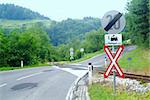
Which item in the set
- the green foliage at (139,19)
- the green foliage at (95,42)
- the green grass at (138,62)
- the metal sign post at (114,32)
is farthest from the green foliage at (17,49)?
the green foliage at (95,42)

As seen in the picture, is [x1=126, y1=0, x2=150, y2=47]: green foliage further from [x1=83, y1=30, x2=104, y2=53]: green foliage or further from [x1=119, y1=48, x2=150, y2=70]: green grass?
[x1=83, y1=30, x2=104, y2=53]: green foliage

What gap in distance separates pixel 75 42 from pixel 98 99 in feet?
525

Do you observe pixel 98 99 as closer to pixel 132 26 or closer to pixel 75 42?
pixel 132 26

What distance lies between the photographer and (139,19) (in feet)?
143

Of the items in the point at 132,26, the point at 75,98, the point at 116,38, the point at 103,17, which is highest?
the point at 132,26

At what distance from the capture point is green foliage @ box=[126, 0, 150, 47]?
42.4 meters

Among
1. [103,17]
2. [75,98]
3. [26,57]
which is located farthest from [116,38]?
[26,57]

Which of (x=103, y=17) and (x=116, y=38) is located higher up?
(x=103, y=17)

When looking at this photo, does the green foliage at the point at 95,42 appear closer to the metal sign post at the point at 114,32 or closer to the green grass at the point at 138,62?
the green grass at the point at 138,62

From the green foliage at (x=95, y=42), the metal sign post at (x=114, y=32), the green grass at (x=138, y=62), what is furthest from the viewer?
the green foliage at (x=95, y=42)

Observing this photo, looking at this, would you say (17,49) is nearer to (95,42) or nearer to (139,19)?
(139,19)

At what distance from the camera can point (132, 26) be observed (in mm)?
46844

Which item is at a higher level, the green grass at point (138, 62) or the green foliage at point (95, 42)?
the green foliage at point (95, 42)

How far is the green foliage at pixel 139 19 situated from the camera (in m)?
42.4
